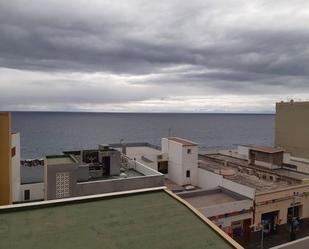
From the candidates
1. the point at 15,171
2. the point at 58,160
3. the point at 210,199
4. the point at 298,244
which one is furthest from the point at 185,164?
the point at 298,244

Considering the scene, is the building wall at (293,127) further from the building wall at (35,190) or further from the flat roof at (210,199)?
the building wall at (35,190)

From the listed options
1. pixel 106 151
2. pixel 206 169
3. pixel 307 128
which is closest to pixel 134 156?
pixel 206 169

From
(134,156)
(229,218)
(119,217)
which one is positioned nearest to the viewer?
(119,217)

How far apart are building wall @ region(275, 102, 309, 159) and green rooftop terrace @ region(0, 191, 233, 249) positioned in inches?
2169

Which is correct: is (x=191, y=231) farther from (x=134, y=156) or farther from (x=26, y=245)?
(x=134, y=156)

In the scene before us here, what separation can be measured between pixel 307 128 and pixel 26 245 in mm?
60843

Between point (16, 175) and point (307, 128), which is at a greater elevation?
point (307, 128)

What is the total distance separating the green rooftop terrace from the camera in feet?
33.4

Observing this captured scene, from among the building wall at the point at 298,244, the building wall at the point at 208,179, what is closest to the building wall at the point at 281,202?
the building wall at the point at 208,179

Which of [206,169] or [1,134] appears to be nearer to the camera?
[1,134]

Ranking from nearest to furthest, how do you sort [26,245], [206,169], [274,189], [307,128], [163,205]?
[26,245] → [163,205] → [274,189] → [206,169] → [307,128]

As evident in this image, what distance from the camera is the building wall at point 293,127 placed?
6103cm

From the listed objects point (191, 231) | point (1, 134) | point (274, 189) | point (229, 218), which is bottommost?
point (229, 218)

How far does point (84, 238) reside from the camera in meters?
10.4
